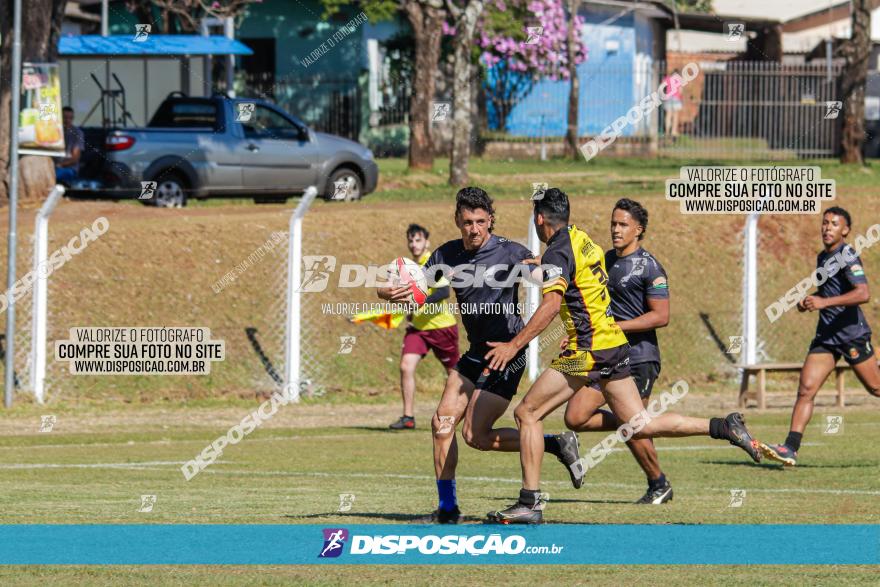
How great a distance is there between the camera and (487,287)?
9547mm

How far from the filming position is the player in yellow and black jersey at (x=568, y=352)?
9422 mm

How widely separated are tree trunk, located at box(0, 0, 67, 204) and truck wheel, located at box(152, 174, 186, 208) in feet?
5.01

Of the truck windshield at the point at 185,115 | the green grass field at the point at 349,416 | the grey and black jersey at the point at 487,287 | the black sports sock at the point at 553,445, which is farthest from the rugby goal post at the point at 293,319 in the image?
the grey and black jersey at the point at 487,287

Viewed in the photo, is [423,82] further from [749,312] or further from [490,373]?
Answer: [490,373]

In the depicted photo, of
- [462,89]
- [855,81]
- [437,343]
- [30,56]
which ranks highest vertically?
[855,81]

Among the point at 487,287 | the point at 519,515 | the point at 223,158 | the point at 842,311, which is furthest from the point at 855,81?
the point at 519,515

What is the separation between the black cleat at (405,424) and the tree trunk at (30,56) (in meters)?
9.06

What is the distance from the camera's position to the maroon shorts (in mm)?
16031

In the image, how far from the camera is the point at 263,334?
65.3 ft

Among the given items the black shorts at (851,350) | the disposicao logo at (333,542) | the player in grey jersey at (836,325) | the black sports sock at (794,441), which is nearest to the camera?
the disposicao logo at (333,542)

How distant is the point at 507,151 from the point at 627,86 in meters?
4.25

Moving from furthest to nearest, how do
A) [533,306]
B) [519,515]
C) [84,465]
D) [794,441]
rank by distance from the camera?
1. [533,306]
2. [84,465]
3. [794,441]
4. [519,515]

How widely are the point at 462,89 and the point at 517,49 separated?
51.9 ft

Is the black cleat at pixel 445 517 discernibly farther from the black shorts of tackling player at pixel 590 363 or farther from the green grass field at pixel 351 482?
the black shorts of tackling player at pixel 590 363
